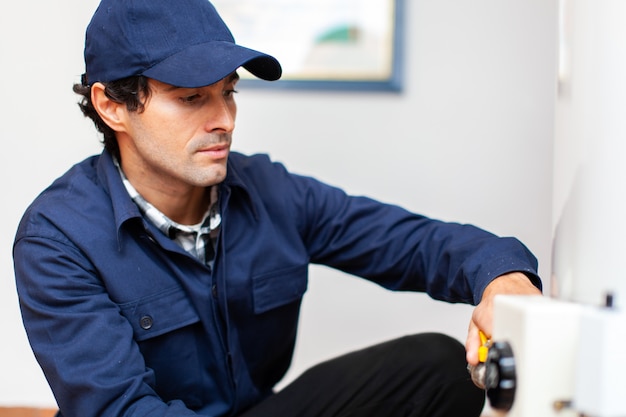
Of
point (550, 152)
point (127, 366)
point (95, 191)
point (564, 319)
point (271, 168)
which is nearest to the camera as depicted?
point (564, 319)

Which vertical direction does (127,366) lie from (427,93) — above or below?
below

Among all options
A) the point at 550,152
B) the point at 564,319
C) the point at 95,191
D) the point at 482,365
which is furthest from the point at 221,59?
the point at 550,152

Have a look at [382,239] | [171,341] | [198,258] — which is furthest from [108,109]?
[382,239]

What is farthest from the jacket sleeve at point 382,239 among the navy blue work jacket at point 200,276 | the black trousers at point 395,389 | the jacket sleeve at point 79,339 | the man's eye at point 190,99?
the jacket sleeve at point 79,339

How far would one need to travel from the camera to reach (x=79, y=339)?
107cm

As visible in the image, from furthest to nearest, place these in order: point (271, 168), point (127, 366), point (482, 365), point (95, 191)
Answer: point (271, 168) → point (95, 191) → point (127, 366) → point (482, 365)

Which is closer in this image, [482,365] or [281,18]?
[482,365]

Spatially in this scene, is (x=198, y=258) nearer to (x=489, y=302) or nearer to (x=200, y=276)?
(x=200, y=276)

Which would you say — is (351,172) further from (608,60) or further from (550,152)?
(608,60)

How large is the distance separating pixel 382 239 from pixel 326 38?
66 cm

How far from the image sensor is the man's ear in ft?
4.13

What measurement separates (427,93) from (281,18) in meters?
0.38

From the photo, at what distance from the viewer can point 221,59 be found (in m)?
1.16

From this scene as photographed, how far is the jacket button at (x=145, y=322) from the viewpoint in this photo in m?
1.19
